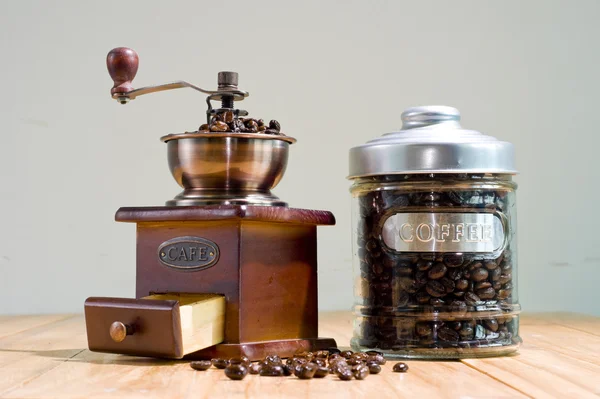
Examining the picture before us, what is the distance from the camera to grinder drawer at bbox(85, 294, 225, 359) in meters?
1.30

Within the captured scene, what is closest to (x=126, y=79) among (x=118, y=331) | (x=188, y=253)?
(x=188, y=253)

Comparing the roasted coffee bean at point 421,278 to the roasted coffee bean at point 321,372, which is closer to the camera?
the roasted coffee bean at point 321,372

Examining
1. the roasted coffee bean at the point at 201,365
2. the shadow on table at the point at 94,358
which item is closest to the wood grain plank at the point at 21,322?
the shadow on table at the point at 94,358

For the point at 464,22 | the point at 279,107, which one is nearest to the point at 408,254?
the point at 279,107

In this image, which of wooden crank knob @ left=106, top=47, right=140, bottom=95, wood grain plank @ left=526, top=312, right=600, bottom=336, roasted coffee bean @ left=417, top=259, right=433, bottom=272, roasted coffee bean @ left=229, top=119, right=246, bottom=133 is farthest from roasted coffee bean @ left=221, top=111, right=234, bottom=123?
wood grain plank @ left=526, top=312, right=600, bottom=336

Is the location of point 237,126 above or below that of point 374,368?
above

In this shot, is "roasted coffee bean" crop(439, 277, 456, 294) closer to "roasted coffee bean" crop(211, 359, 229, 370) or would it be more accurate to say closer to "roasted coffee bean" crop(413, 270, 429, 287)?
"roasted coffee bean" crop(413, 270, 429, 287)

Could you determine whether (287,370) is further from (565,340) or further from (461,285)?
(565,340)

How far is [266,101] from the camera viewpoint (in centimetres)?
263

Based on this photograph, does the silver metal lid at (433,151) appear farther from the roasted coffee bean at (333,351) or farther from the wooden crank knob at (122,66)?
the wooden crank knob at (122,66)

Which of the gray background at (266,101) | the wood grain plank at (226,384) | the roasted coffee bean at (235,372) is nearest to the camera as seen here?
the wood grain plank at (226,384)

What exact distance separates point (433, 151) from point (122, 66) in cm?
58

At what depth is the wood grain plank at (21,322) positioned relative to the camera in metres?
2.02

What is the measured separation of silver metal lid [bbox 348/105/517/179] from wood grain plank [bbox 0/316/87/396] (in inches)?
24.2
